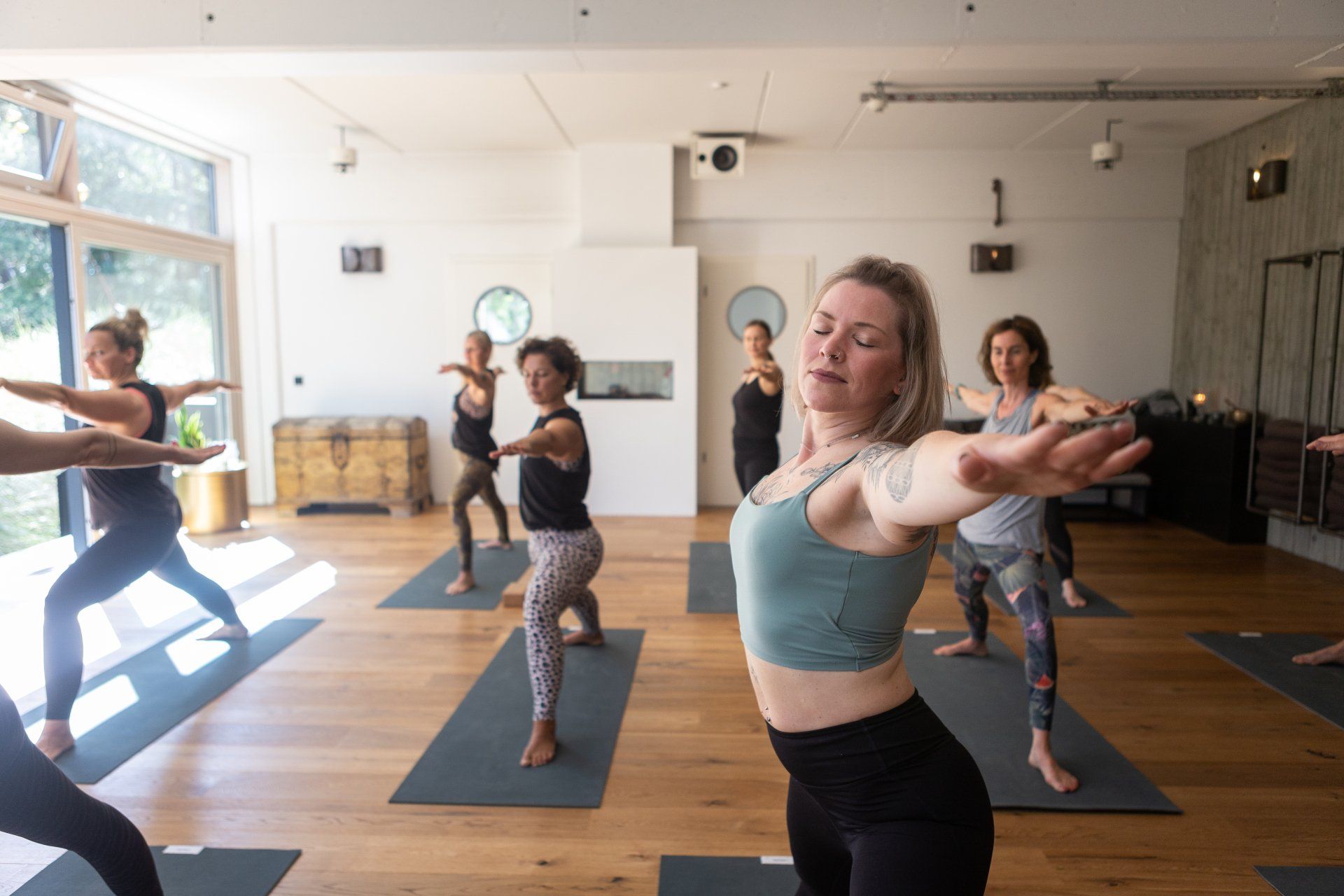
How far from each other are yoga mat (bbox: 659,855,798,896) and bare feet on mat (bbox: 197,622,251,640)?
2.59 m

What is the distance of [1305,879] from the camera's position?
2074 mm

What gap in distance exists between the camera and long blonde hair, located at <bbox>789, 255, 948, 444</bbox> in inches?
44.3

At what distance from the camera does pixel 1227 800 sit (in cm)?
245

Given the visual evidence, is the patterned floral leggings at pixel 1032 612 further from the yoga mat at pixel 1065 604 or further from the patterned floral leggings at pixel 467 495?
the patterned floral leggings at pixel 467 495

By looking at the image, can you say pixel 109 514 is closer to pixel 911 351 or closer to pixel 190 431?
pixel 911 351

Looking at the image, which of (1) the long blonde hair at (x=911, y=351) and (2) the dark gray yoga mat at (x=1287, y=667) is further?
(2) the dark gray yoga mat at (x=1287, y=667)

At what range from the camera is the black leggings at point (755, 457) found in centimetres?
439

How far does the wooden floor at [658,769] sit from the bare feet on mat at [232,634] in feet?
1.01

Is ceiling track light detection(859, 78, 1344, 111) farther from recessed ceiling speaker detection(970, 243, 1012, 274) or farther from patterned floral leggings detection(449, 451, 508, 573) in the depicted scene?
patterned floral leggings detection(449, 451, 508, 573)

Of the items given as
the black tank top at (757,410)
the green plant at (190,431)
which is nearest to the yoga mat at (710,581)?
the black tank top at (757,410)

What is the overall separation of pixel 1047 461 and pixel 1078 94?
5.04m

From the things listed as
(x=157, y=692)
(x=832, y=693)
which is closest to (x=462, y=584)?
(x=157, y=692)

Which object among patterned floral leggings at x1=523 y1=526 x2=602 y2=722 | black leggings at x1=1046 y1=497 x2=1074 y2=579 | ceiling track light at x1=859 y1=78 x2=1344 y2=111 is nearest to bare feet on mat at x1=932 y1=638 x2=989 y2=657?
black leggings at x1=1046 y1=497 x2=1074 y2=579

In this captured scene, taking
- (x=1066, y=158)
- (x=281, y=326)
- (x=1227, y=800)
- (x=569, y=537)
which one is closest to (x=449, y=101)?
(x=281, y=326)
